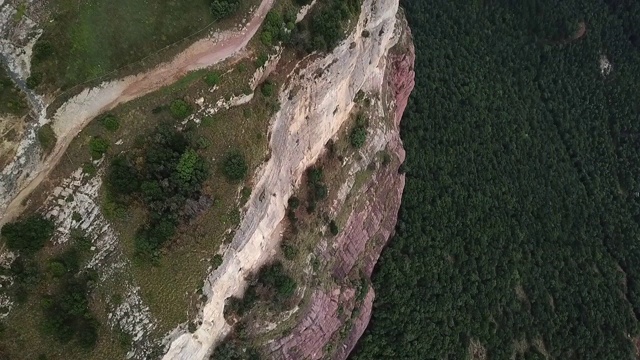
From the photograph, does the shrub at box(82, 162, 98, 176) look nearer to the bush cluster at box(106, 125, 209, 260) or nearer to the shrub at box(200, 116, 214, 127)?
the bush cluster at box(106, 125, 209, 260)

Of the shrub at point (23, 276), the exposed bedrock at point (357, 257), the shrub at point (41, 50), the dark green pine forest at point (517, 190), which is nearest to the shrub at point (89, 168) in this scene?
the shrub at point (23, 276)

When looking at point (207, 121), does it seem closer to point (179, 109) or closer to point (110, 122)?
point (179, 109)

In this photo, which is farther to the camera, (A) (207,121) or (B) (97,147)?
(A) (207,121)

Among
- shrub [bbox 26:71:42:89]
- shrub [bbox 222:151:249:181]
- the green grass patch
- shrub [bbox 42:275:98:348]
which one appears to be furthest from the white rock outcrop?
shrub [bbox 26:71:42:89]

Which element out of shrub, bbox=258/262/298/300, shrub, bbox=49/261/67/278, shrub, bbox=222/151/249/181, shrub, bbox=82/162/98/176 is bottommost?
shrub, bbox=258/262/298/300

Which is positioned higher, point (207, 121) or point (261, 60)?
point (261, 60)

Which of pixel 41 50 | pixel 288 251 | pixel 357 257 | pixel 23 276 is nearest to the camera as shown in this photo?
pixel 23 276

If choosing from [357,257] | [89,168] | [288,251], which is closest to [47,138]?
[89,168]
